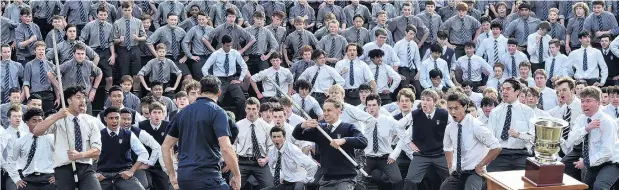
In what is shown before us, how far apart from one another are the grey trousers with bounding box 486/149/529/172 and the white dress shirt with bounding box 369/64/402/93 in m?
4.46

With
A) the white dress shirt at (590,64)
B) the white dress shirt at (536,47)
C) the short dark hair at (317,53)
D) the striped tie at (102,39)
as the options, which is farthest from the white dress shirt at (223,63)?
the white dress shirt at (590,64)

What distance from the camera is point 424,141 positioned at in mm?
12562

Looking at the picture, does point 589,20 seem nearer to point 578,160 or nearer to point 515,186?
point 578,160

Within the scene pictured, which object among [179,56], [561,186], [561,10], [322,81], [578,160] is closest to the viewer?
[561,186]

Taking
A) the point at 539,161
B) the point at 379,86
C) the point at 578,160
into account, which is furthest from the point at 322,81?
the point at 539,161

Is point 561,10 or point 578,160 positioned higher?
point 561,10

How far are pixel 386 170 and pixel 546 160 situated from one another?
5892 millimetres

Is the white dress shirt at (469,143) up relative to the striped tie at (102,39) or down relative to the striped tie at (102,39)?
down

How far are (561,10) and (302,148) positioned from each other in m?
8.70

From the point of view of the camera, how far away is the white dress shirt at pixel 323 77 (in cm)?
1602

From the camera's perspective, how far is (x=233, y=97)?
53.4 feet

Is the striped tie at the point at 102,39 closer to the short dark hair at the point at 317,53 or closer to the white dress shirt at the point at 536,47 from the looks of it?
the short dark hair at the point at 317,53

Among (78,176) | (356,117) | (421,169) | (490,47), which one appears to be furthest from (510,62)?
(78,176)

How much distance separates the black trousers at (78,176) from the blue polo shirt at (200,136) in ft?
8.16
